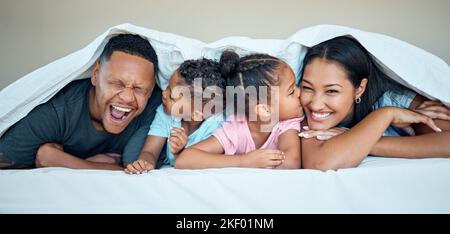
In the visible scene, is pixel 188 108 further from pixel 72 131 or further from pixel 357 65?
pixel 357 65

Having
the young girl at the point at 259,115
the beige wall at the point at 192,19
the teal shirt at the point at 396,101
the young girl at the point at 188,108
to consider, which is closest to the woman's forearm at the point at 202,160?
the young girl at the point at 259,115

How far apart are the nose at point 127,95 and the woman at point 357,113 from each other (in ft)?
1.55

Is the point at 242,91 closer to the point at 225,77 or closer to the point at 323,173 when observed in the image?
the point at 225,77

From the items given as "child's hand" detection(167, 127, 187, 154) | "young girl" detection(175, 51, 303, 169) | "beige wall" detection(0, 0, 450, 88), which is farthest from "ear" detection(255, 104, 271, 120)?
"beige wall" detection(0, 0, 450, 88)

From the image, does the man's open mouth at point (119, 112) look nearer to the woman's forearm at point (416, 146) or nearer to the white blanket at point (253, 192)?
the white blanket at point (253, 192)

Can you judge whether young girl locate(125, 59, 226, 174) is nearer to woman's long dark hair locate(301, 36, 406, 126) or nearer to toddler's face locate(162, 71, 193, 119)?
toddler's face locate(162, 71, 193, 119)

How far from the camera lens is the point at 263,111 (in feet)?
4.09

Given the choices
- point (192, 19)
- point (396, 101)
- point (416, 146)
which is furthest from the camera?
point (192, 19)

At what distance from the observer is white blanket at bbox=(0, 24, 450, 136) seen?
1.21m

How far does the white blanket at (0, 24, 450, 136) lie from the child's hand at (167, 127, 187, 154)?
0.22m

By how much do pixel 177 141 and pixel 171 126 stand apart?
0.38 ft

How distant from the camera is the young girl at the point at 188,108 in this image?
1.27 m

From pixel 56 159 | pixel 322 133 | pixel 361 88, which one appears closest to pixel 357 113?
pixel 361 88
